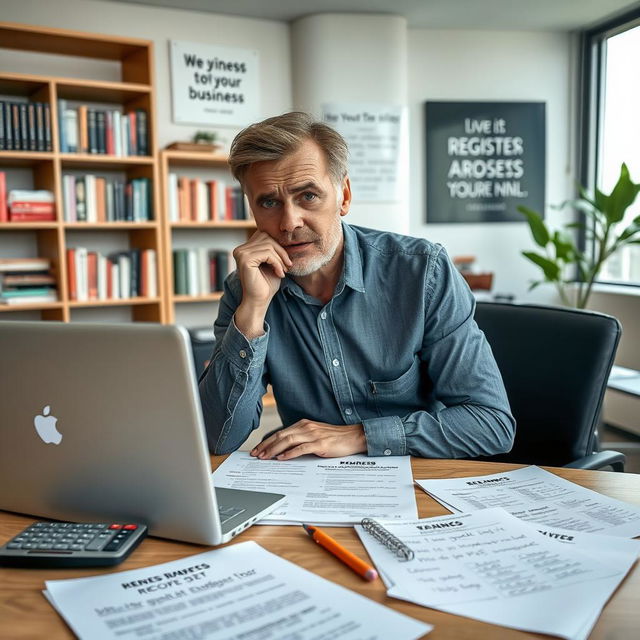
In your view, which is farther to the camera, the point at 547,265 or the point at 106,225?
the point at 547,265

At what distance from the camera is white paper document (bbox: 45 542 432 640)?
25.2 inches

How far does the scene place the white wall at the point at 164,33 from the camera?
3.68 meters

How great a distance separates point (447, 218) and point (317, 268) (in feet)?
10.7

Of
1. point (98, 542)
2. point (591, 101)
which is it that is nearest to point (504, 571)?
point (98, 542)

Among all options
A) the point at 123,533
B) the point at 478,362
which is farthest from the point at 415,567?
the point at 478,362

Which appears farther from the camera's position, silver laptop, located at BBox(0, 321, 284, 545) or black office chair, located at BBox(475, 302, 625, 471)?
black office chair, located at BBox(475, 302, 625, 471)

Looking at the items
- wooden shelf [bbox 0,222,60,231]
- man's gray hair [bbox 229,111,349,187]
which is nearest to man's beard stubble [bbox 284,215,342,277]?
man's gray hair [bbox 229,111,349,187]

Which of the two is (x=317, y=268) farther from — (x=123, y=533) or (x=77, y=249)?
(x=77, y=249)

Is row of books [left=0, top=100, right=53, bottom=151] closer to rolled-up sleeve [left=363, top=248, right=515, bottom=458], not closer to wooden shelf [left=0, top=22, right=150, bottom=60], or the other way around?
wooden shelf [left=0, top=22, right=150, bottom=60]

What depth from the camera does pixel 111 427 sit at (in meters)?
0.81

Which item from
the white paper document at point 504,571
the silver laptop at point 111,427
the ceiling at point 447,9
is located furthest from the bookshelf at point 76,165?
the white paper document at point 504,571

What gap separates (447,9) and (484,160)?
3.30 ft

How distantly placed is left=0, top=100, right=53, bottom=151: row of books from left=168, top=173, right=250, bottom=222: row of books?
69cm

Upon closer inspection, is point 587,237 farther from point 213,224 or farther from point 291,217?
point 291,217
